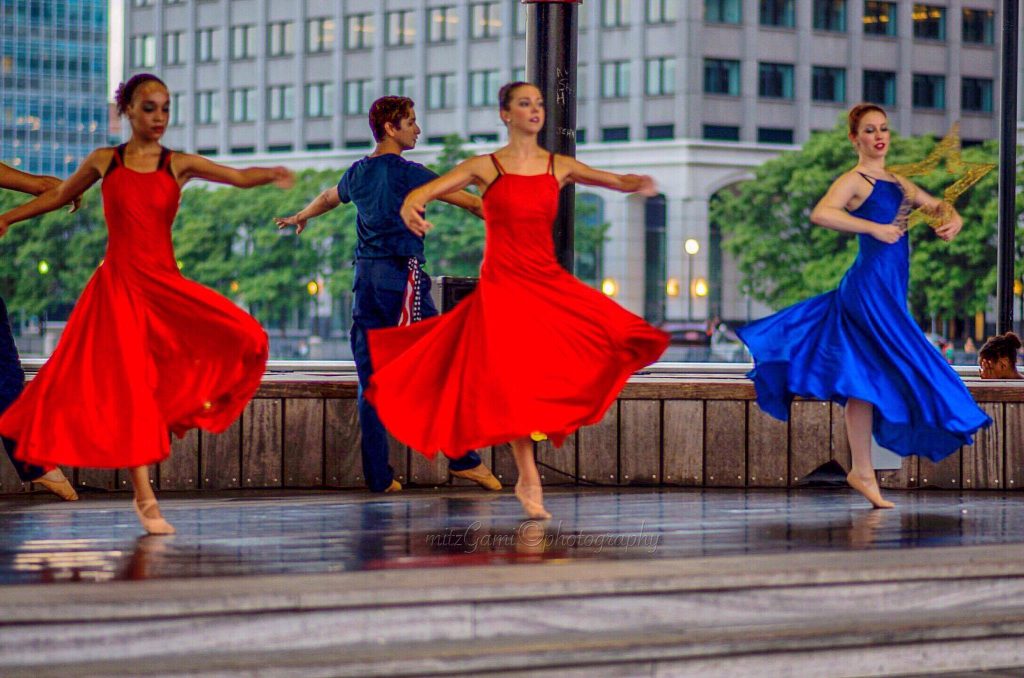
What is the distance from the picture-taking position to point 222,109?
73.4m

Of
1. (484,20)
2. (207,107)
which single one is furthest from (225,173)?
(207,107)

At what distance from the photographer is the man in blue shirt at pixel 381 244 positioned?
26.2 ft

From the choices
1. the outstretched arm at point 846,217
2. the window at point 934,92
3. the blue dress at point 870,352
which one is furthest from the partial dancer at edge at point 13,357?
the window at point 934,92

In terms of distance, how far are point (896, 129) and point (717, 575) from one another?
204 ft

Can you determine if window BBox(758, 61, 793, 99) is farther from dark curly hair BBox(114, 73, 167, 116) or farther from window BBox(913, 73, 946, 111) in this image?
dark curly hair BBox(114, 73, 167, 116)

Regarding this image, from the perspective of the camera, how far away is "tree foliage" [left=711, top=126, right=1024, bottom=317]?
174ft

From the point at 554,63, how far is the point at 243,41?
217ft

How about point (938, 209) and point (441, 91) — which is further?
point (441, 91)

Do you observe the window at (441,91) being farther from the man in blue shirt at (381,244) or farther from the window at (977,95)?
the man in blue shirt at (381,244)

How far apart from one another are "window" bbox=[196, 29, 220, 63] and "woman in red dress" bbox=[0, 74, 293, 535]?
69025 millimetres

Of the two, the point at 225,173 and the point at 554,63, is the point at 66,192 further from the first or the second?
the point at 554,63

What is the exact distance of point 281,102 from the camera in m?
71.8

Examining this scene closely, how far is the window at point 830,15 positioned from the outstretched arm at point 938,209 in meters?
60.0

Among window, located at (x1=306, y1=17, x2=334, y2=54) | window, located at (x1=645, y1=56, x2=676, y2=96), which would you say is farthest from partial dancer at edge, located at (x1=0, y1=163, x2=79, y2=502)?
window, located at (x1=306, y1=17, x2=334, y2=54)
